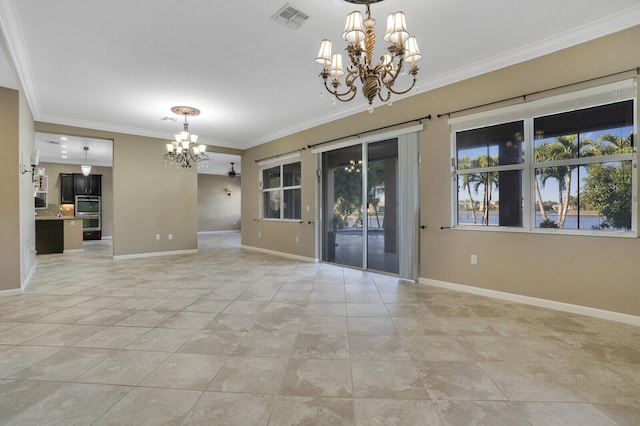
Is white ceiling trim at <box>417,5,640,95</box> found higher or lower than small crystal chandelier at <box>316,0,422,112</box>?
higher

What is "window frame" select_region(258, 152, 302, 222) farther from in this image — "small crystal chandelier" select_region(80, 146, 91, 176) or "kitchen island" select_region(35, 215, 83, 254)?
"small crystal chandelier" select_region(80, 146, 91, 176)

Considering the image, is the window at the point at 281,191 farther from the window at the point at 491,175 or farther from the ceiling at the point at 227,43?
the window at the point at 491,175

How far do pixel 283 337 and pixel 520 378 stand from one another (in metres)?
1.78

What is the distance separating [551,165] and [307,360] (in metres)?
3.40

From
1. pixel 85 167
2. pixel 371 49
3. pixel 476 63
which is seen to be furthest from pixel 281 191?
pixel 85 167

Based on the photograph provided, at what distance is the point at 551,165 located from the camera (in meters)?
3.43

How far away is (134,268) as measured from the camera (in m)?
5.75

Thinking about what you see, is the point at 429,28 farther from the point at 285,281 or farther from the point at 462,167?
the point at 285,281

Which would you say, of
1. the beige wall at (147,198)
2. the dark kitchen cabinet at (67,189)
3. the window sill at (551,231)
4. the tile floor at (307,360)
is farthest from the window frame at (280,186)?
the dark kitchen cabinet at (67,189)

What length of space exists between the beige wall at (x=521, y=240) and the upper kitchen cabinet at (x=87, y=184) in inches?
409

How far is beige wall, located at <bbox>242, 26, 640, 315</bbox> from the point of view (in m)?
3.01

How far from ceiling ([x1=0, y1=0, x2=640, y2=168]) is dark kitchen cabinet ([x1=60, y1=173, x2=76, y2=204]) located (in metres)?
6.36

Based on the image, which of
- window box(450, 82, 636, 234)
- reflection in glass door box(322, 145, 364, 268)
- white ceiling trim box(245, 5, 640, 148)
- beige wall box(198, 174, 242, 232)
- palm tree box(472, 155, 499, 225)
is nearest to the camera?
white ceiling trim box(245, 5, 640, 148)

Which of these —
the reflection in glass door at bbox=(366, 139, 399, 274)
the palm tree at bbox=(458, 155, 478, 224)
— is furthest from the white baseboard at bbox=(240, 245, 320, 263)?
the palm tree at bbox=(458, 155, 478, 224)
